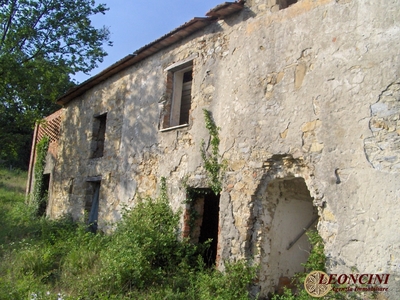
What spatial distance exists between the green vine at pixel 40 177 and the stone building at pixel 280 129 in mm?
5512

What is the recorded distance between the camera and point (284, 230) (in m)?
5.66

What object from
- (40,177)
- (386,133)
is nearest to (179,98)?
(386,133)

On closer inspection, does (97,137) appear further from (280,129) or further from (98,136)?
(280,129)

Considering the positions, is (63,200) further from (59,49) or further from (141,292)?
(141,292)

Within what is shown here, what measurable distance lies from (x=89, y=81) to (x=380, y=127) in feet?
27.6

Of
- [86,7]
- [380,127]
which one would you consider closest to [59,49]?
[86,7]

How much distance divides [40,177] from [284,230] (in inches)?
430

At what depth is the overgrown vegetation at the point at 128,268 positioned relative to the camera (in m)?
5.20

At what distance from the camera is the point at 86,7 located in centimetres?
1378

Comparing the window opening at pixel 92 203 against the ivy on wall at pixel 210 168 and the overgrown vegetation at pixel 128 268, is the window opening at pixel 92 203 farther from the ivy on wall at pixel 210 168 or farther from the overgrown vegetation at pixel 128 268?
the ivy on wall at pixel 210 168

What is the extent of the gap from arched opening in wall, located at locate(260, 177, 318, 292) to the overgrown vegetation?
1.55 ft

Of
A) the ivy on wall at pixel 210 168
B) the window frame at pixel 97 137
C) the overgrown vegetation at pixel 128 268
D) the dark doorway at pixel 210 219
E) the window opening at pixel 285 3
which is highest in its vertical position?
the window opening at pixel 285 3

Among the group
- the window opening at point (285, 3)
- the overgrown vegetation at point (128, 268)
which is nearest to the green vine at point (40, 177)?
the overgrown vegetation at point (128, 268)

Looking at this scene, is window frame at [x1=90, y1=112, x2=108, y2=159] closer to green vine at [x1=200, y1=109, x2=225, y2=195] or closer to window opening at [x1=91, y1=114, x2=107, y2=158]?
window opening at [x1=91, y1=114, x2=107, y2=158]
